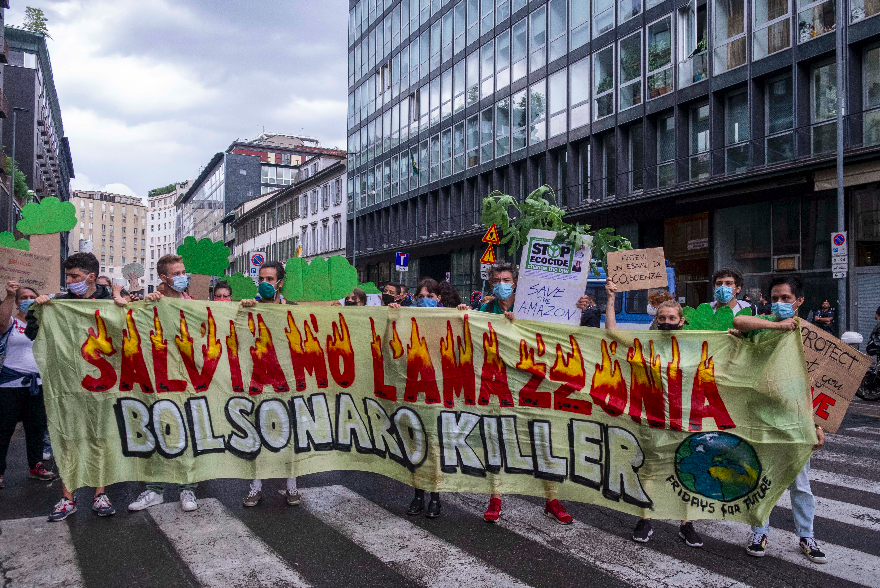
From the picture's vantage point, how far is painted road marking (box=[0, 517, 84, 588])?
401cm

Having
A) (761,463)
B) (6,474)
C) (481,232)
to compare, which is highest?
(481,232)

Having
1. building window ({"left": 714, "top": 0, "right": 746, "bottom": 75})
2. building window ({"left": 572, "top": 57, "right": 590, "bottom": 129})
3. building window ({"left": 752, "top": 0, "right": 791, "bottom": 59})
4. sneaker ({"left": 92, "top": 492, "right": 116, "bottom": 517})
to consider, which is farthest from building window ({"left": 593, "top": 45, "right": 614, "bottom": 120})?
sneaker ({"left": 92, "top": 492, "right": 116, "bottom": 517})

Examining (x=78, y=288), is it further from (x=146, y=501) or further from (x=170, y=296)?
(x=146, y=501)

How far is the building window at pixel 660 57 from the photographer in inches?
858

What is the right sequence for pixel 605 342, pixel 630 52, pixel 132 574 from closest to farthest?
pixel 132 574
pixel 605 342
pixel 630 52

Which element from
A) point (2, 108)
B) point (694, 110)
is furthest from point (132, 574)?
point (2, 108)

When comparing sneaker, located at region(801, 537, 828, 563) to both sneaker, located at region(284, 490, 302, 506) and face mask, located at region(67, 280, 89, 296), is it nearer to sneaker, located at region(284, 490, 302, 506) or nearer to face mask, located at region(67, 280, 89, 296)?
sneaker, located at region(284, 490, 302, 506)

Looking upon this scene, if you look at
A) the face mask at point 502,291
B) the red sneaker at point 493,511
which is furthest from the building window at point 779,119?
the red sneaker at point 493,511

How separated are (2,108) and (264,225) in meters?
41.6

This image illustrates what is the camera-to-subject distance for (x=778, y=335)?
15.4 ft

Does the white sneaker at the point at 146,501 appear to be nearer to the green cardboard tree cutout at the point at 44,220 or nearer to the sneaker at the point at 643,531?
the green cardboard tree cutout at the point at 44,220

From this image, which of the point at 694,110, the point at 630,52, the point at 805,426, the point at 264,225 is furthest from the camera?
the point at 264,225

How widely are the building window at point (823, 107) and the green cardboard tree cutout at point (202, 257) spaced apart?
16031 millimetres

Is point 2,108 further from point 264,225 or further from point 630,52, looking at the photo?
point 264,225
